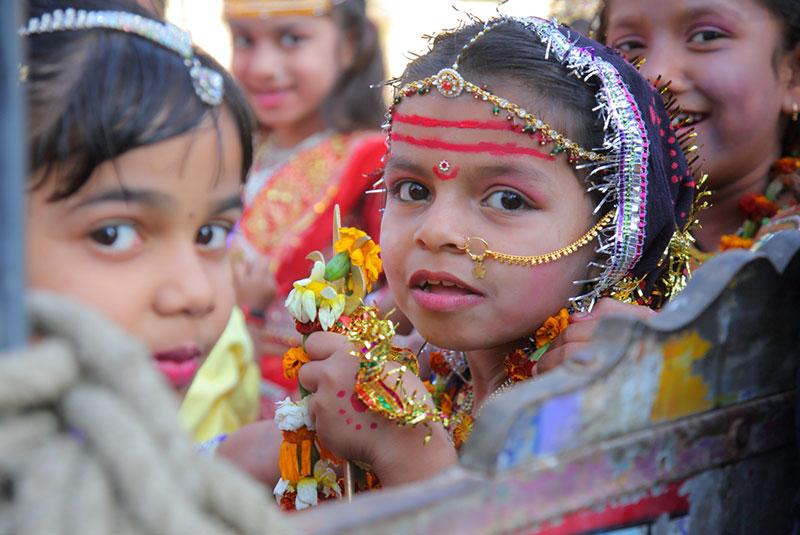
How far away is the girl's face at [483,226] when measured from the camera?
5.84 ft

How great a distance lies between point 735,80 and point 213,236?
1.58 metres

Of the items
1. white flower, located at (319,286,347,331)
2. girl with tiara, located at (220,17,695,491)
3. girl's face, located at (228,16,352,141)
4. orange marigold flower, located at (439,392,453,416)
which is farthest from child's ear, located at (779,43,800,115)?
girl's face, located at (228,16,352,141)

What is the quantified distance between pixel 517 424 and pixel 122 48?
96 centimetres

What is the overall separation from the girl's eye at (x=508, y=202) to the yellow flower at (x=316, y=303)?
343 mm

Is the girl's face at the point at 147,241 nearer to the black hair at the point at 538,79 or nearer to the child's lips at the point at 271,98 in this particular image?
the black hair at the point at 538,79

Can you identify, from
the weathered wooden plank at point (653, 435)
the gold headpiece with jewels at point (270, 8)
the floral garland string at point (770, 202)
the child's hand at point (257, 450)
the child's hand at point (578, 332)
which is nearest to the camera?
the weathered wooden plank at point (653, 435)

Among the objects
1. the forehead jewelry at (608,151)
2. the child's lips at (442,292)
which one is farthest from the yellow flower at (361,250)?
the forehead jewelry at (608,151)

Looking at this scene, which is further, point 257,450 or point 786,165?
point 786,165

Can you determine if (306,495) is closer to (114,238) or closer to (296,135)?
(114,238)

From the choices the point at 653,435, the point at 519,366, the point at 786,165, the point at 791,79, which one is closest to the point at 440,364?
the point at 519,366

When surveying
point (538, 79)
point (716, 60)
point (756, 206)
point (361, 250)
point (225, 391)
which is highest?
point (716, 60)

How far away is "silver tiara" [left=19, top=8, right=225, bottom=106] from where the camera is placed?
1558 mm

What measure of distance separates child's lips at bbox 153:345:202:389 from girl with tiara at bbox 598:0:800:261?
4.78 feet

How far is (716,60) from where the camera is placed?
2588 millimetres
